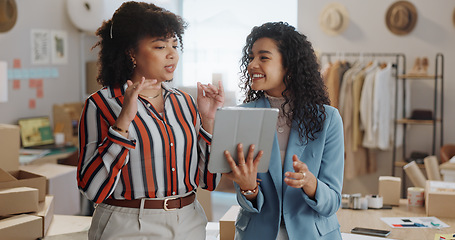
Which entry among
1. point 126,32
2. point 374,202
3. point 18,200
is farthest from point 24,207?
point 374,202

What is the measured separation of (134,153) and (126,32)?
0.35 m

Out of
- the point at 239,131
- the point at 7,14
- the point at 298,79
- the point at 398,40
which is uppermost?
the point at 7,14

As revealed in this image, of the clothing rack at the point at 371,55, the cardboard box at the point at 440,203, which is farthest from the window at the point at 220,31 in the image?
the cardboard box at the point at 440,203

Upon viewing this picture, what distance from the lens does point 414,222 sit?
2439 mm

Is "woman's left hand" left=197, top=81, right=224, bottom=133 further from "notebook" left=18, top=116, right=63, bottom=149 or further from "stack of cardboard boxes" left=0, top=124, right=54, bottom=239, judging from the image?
"notebook" left=18, top=116, right=63, bottom=149

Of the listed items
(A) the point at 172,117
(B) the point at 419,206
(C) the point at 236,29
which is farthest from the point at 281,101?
(C) the point at 236,29

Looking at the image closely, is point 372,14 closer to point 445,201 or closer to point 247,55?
point 445,201

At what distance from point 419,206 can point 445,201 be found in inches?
9.6

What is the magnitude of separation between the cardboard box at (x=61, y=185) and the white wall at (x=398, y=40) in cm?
304

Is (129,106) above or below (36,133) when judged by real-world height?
above

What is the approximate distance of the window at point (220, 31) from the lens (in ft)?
20.5

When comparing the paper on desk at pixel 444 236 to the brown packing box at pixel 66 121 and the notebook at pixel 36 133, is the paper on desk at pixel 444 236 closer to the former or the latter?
the notebook at pixel 36 133

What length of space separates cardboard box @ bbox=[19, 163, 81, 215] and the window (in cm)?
256

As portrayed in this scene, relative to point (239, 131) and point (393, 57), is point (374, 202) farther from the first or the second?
point (393, 57)
